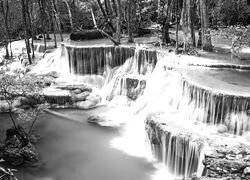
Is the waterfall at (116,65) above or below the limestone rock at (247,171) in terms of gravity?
above

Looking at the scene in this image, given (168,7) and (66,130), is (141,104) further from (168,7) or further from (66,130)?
(168,7)

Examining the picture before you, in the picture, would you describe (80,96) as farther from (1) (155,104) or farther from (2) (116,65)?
(1) (155,104)

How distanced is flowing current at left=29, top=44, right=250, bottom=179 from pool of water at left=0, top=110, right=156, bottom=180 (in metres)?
0.64

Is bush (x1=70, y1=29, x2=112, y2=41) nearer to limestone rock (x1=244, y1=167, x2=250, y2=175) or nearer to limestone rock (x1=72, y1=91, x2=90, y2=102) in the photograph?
limestone rock (x1=72, y1=91, x2=90, y2=102)

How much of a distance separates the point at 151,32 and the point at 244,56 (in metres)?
13.0

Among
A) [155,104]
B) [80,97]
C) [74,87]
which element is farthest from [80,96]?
[155,104]

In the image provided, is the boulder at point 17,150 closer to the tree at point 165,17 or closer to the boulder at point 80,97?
the boulder at point 80,97

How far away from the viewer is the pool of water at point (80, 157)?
14.1 metres

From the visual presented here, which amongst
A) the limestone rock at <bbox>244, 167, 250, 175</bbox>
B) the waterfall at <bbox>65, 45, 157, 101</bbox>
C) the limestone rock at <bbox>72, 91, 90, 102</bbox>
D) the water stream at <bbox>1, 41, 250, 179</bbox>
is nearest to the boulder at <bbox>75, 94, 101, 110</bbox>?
the limestone rock at <bbox>72, 91, 90, 102</bbox>

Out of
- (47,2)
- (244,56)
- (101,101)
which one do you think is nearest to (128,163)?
(101,101)

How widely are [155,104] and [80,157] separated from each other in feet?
15.8

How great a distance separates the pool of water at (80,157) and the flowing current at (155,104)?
2.11 ft

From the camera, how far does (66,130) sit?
18.6m

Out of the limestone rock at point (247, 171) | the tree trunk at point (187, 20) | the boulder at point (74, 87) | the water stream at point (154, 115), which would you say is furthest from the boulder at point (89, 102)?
the limestone rock at point (247, 171)
